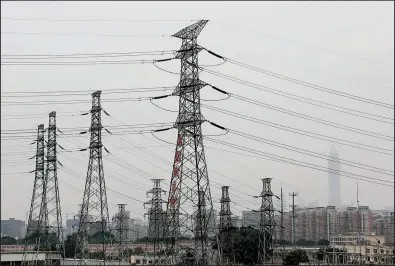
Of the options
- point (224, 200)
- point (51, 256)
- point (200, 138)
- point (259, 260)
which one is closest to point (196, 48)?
point (200, 138)

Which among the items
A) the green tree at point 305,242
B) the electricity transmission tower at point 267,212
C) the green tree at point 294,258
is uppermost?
the electricity transmission tower at point 267,212

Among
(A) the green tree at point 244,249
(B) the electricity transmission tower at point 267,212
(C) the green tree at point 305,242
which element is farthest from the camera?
(C) the green tree at point 305,242

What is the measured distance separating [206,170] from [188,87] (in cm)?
505

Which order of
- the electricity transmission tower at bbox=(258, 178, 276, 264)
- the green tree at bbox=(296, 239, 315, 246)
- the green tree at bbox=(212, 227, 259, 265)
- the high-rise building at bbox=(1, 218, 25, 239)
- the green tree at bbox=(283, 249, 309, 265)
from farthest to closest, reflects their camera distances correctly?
the high-rise building at bbox=(1, 218, 25, 239) < the green tree at bbox=(296, 239, 315, 246) < the green tree at bbox=(212, 227, 259, 265) < the green tree at bbox=(283, 249, 309, 265) < the electricity transmission tower at bbox=(258, 178, 276, 264)

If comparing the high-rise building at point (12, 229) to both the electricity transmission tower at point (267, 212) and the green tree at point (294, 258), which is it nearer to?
the green tree at point (294, 258)

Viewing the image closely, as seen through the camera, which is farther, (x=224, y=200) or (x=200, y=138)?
(x=224, y=200)

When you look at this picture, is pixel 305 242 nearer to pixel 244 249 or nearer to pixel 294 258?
pixel 244 249

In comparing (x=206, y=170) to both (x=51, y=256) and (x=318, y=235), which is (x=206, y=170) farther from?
(x=318, y=235)

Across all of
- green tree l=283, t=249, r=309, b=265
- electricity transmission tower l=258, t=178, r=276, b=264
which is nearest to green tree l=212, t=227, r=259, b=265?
green tree l=283, t=249, r=309, b=265

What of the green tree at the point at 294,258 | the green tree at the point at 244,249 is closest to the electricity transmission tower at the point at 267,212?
the green tree at the point at 294,258

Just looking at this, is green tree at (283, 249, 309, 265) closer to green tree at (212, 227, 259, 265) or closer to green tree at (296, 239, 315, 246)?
green tree at (212, 227, 259, 265)

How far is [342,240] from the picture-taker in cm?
10338

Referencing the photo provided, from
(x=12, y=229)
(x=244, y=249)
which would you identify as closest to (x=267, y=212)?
(x=244, y=249)

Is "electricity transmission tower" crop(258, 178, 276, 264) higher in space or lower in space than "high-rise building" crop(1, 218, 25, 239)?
higher
